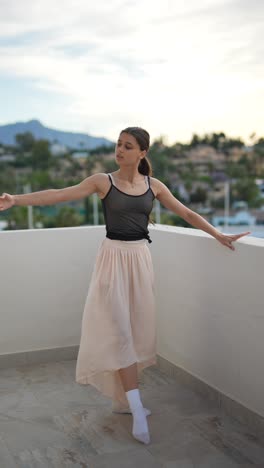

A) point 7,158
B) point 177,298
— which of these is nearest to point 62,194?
point 177,298

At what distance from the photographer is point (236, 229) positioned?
210 feet

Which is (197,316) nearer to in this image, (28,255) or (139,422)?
(139,422)

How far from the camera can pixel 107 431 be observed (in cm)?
305

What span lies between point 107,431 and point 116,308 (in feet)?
1.85

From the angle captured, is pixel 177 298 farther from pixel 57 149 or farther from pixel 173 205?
pixel 57 149

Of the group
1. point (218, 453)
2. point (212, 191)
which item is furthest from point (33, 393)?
point (212, 191)

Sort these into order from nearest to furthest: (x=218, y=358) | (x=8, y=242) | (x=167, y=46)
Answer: (x=218, y=358)
(x=8, y=242)
(x=167, y=46)

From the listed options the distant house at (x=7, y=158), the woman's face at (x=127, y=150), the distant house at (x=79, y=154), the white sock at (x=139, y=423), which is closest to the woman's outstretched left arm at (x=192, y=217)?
the woman's face at (x=127, y=150)

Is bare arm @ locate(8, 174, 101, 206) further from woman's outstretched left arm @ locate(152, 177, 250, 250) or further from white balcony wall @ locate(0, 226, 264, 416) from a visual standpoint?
white balcony wall @ locate(0, 226, 264, 416)

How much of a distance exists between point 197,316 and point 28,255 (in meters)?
1.19

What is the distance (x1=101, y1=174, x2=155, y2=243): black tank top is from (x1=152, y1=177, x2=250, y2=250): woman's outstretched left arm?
9 cm

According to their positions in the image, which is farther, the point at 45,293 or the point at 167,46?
the point at 167,46

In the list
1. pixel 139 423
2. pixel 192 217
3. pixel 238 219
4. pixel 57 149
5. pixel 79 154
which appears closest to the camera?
pixel 139 423

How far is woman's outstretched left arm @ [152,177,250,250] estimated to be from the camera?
122 inches
